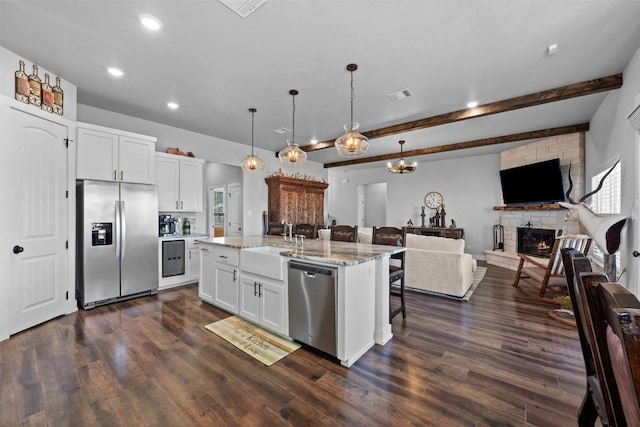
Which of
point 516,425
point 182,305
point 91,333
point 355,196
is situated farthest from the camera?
point 355,196

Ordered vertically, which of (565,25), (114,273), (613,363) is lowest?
(114,273)

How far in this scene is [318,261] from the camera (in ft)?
7.60

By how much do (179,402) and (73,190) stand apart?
3.16m

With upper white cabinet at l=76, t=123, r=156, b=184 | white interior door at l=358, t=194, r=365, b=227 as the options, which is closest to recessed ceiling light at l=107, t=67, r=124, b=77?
upper white cabinet at l=76, t=123, r=156, b=184

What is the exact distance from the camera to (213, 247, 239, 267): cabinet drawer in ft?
10.4

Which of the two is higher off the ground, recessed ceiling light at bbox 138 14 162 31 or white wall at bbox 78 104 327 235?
recessed ceiling light at bbox 138 14 162 31

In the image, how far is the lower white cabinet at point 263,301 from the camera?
2.66 meters

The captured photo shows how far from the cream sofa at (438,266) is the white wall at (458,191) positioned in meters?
3.87

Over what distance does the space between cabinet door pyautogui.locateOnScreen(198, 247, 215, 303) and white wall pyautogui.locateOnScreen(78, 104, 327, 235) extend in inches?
77.3

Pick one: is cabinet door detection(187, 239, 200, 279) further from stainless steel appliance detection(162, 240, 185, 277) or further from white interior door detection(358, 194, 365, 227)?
white interior door detection(358, 194, 365, 227)

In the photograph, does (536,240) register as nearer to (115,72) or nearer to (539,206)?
(539,206)

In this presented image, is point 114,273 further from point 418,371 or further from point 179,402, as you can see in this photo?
point 418,371

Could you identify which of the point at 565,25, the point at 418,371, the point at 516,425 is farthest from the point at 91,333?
the point at 565,25

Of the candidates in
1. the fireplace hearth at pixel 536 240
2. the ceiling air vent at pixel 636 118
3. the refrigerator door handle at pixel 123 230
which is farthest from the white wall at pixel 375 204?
the refrigerator door handle at pixel 123 230
